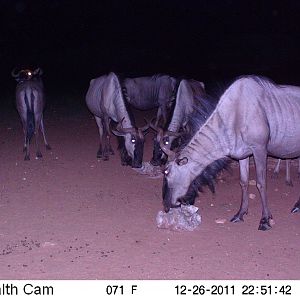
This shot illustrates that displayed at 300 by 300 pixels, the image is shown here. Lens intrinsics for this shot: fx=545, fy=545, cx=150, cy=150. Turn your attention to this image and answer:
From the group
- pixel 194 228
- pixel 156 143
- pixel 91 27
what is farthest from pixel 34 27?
pixel 194 228

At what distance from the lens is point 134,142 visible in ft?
34.9

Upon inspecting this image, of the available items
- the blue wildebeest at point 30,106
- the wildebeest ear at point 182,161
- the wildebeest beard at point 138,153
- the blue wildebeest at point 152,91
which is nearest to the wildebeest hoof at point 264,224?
the wildebeest ear at point 182,161

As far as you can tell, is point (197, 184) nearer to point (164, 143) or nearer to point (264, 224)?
point (264, 224)

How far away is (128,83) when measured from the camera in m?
→ 14.2

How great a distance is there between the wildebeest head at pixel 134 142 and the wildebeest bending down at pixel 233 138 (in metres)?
3.04

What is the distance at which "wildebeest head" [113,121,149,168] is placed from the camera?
1058cm

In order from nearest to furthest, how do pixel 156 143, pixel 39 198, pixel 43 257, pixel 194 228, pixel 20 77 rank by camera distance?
pixel 43 257
pixel 194 228
pixel 39 198
pixel 156 143
pixel 20 77

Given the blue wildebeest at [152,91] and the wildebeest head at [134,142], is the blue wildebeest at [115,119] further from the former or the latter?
the blue wildebeest at [152,91]

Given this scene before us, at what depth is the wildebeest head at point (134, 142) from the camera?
10578mm

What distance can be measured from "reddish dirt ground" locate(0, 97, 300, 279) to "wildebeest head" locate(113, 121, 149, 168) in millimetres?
290

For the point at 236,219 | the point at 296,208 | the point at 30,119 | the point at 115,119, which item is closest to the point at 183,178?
the point at 236,219

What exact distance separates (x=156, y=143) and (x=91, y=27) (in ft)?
147

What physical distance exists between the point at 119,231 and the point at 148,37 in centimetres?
4328
